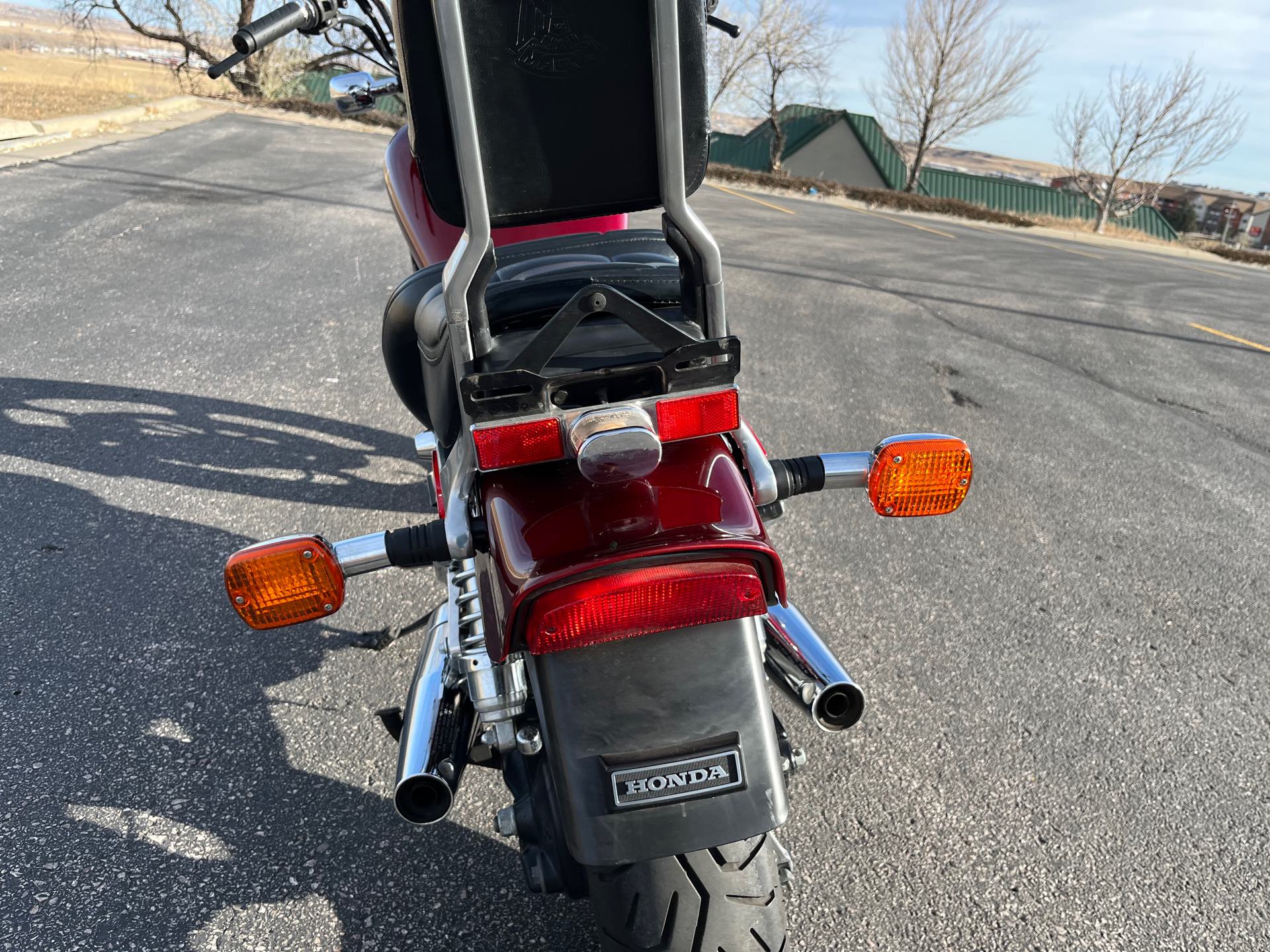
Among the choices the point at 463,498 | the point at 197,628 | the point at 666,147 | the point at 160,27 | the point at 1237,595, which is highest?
the point at 160,27

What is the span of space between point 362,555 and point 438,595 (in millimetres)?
1464

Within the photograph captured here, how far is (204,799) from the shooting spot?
221 cm

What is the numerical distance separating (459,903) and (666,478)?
3.91ft

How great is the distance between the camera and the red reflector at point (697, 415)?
1541 millimetres

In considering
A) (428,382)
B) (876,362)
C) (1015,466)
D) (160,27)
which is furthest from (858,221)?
(160,27)

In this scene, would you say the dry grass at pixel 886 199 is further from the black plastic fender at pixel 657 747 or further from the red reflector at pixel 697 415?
the black plastic fender at pixel 657 747

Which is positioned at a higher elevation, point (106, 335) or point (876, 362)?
point (106, 335)

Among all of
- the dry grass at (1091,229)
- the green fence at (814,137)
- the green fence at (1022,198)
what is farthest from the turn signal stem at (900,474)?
the green fence at (814,137)

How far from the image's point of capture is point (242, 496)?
363cm

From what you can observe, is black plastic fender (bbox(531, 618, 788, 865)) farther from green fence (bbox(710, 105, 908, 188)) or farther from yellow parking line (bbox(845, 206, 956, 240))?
green fence (bbox(710, 105, 908, 188))

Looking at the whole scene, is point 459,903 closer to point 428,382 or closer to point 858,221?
point 428,382

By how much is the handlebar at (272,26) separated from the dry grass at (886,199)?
19193 mm

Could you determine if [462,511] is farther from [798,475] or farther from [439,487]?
[439,487]

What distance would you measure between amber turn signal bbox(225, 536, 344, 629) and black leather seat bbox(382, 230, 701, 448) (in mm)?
485
